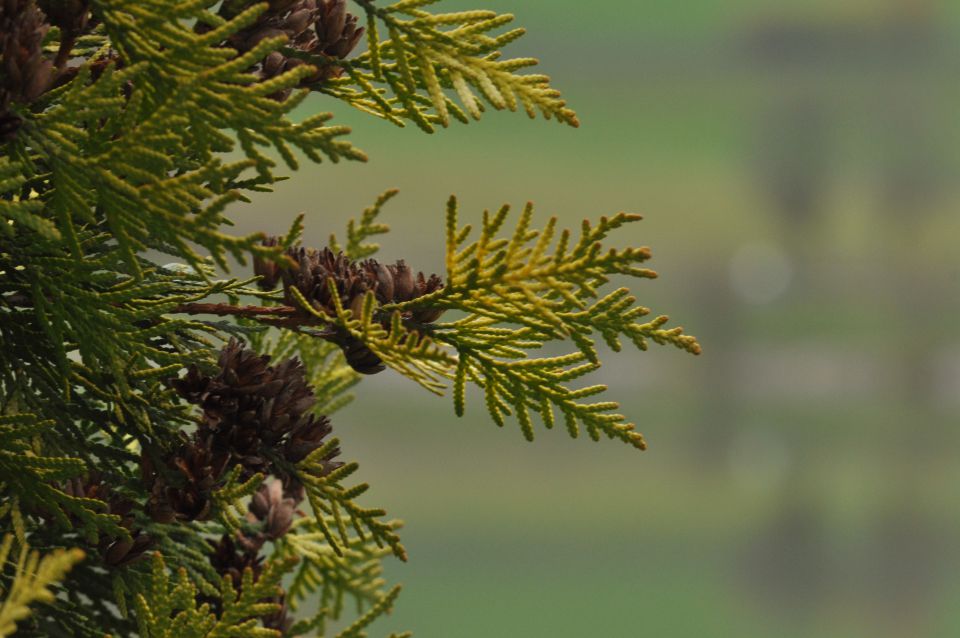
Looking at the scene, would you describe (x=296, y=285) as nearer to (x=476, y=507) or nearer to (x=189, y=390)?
(x=189, y=390)

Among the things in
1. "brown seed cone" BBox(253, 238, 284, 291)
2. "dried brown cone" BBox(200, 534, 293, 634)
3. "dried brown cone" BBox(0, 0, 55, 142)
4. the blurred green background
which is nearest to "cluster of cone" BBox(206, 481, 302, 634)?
"dried brown cone" BBox(200, 534, 293, 634)

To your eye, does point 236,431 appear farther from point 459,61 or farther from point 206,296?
point 459,61

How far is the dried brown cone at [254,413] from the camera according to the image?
1.80m

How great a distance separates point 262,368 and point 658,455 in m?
25.1

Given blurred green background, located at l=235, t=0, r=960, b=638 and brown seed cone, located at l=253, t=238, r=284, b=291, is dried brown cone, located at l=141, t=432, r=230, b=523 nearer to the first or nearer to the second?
brown seed cone, located at l=253, t=238, r=284, b=291

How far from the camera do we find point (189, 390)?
1831 millimetres

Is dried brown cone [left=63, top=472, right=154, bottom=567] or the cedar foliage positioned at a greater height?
the cedar foliage

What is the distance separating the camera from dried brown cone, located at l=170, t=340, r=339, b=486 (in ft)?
5.90

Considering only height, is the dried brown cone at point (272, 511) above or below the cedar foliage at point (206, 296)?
below

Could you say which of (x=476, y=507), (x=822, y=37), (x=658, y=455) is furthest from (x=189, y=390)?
(x=822, y=37)

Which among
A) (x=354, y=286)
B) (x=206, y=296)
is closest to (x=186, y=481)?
(x=206, y=296)

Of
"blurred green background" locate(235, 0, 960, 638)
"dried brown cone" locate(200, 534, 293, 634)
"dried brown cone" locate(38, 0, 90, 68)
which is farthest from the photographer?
"blurred green background" locate(235, 0, 960, 638)

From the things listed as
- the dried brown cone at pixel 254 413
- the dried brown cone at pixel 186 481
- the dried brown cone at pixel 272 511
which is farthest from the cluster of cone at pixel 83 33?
the dried brown cone at pixel 272 511

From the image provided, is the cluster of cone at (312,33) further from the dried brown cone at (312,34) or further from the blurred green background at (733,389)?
the blurred green background at (733,389)
